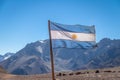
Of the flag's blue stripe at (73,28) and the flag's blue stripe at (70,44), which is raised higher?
the flag's blue stripe at (73,28)

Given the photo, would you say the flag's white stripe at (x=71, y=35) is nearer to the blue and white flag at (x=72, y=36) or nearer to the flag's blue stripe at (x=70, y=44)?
the blue and white flag at (x=72, y=36)

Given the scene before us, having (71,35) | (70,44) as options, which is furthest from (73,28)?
(70,44)

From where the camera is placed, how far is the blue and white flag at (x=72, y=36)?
505 inches

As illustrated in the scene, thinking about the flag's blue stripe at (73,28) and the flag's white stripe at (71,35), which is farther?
the flag's white stripe at (71,35)

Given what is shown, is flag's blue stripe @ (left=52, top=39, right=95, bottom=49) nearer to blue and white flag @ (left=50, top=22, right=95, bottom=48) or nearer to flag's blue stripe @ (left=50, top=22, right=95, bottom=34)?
blue and white flag @ (left=50, top=22, right=95, bottom=48)

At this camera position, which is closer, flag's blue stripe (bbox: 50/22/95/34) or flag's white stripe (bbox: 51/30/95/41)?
flag's blue stripe (bbox: 50/22/95/34)

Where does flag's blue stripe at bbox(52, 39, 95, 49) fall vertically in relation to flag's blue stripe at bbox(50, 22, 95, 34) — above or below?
below

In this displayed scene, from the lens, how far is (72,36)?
14.1 meters

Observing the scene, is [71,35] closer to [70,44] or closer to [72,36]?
[72,36]

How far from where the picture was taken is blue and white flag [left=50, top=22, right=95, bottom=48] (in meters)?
12.8

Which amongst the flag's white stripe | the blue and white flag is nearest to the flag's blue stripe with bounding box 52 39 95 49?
the blue and white flag

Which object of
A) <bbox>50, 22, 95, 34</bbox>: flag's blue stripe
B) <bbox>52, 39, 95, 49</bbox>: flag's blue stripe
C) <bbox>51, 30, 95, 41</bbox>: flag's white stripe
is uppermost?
<bbox>50, 22, 95, 34</bbox>: flag's blue stripe

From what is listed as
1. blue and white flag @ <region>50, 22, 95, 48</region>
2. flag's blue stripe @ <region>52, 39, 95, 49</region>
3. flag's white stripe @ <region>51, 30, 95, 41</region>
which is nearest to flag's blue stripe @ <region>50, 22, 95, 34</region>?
blue and white flag @ <region>50, 22, 95, 48</region>

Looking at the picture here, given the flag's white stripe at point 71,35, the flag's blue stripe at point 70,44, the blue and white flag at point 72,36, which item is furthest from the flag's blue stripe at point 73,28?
the flag's blue stripe at point 70,44
